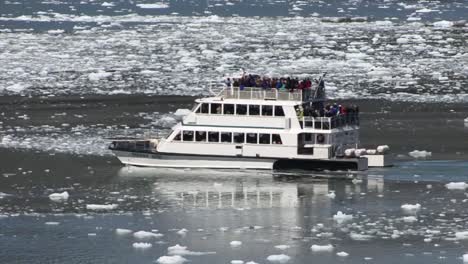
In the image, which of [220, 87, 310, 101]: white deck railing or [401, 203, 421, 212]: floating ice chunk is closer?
[401, 203, 421, 212]: floating ice chunk

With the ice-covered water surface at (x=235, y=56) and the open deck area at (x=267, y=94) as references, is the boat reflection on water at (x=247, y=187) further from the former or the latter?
the ice-covered water surface at (x=235, y=56)

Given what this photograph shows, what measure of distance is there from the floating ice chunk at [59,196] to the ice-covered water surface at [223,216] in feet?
0.57

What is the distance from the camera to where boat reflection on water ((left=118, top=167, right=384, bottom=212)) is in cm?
2994

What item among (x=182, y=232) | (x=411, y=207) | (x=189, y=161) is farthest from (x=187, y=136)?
(x=182, y=232)

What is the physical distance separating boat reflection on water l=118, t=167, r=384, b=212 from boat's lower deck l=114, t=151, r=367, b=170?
0.18 meters

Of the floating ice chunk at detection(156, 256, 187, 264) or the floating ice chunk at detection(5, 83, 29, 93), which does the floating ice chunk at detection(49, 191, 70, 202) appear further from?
the floating ice chunk at detection(5, 83, 29, 93)

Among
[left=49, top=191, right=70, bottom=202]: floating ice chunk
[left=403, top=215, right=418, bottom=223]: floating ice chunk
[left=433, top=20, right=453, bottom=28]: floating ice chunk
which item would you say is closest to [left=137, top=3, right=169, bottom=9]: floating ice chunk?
[left=433, top=20, right=453, bottom=28]: floating ice chunk

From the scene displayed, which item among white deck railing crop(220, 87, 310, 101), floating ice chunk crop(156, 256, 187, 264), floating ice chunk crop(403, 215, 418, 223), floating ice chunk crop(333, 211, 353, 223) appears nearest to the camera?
floating ice chunk crop(156, 256, 187, 264)

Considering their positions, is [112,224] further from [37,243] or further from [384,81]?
[384,81]

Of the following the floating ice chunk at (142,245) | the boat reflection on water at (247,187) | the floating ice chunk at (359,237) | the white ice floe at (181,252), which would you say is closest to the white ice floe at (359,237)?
the floating ice chunk at (359,237)

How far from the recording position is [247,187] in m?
31.7

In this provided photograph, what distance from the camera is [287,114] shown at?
3366 centimetres

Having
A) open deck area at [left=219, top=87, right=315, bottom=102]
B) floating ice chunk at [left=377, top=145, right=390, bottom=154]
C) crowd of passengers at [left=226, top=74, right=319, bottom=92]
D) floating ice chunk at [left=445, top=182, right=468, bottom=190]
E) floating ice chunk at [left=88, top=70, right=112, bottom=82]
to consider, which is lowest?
floating ice chunk at [left=445, top=182, right=468, bottom=190]

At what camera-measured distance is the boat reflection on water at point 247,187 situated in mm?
29938
